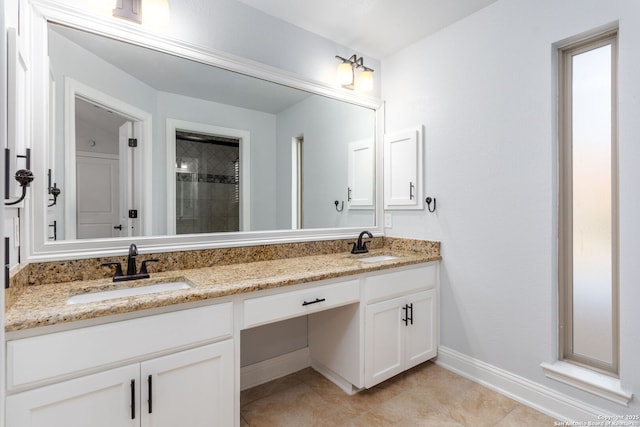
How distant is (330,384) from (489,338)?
3.54 feet

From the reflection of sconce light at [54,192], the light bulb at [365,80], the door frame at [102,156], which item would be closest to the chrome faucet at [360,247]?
the light bulb at [365,80]

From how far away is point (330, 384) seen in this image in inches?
80.9

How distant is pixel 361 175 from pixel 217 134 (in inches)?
47.9

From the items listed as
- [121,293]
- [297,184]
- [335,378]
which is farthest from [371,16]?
[335,378]

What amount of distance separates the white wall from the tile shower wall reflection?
1.41 metres

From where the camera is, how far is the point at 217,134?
6.35 ft

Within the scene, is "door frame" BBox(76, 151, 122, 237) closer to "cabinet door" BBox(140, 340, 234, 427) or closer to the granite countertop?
the granite countertop

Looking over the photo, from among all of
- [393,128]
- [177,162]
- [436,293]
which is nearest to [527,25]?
[393,128]

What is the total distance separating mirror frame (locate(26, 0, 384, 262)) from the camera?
4.53ft

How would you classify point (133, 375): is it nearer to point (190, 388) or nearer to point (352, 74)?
point (190, 388)

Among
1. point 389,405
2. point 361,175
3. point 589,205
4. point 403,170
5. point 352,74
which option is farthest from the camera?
point 361,175

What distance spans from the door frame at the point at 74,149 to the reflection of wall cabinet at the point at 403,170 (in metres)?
1.78

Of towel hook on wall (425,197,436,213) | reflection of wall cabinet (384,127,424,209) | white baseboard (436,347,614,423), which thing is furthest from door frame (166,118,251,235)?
white baseboard (436,347,614,423)

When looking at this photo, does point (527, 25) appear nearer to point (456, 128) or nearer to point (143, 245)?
point (456, 128)
